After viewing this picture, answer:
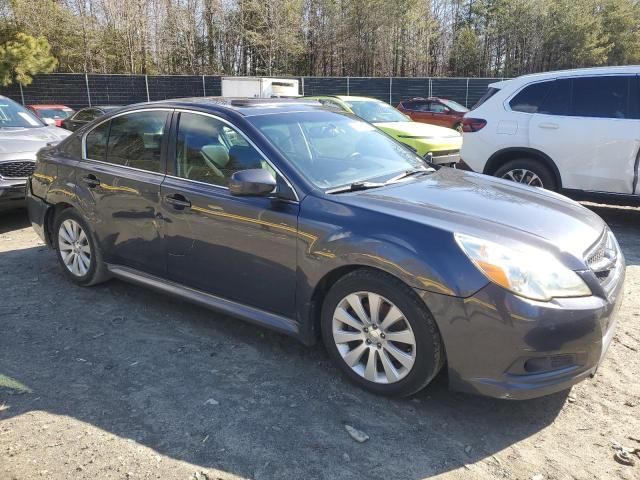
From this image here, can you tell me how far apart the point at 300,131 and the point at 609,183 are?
427 cm

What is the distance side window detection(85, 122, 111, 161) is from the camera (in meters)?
4.51

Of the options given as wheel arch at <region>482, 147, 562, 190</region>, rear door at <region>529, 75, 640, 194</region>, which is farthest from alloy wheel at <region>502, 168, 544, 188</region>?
rear door at <region>529, 75, 640, 194</region>

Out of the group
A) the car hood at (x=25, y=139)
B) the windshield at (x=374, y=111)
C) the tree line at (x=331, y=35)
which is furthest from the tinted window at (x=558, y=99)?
the tree line at (x=331, y=35)

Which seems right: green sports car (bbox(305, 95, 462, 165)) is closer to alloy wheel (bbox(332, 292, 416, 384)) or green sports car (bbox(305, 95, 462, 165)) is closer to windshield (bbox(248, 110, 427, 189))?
windshield (bbox(248, 110, 427, 189))

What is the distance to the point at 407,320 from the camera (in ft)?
9.41

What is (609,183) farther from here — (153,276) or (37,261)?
(37,261)

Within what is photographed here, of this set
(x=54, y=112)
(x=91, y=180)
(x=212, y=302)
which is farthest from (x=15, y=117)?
(x=54, y=112)

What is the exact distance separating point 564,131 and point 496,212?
4002mm

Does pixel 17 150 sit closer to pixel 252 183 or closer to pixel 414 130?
pixel 252 183

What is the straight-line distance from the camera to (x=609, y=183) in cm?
632

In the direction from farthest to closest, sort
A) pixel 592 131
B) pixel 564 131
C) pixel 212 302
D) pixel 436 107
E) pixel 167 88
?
1. pixel 167 88
2. pixel 436 107
3. pixel 564 131
4. pixel 592 131
5. pixel 212 302

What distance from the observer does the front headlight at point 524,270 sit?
2.65 m

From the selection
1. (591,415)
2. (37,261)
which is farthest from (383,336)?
(37,261)

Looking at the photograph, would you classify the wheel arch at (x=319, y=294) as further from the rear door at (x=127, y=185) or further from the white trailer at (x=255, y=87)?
the white trailer at (x=255, y=87)
